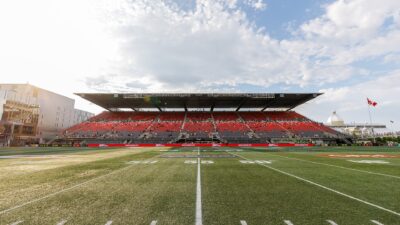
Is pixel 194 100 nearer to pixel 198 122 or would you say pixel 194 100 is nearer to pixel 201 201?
pixel 198 122

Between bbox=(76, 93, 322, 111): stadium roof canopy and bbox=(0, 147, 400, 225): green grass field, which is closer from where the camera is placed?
bbox=(0, 147, 400, 225): green grass field

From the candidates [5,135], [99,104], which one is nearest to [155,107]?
[99,104]

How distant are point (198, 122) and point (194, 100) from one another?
7203 millimetres

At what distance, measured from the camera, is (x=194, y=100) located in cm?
5775

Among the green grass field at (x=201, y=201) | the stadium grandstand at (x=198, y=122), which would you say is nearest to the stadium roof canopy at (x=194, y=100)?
the stadium grandstand at (x=198, y=122)

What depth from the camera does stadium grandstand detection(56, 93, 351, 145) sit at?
53.0m

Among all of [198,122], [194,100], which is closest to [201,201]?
[194,100]

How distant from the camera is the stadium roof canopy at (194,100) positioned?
53469 mm

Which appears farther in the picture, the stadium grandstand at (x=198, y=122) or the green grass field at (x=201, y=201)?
the stadium grandstand at (x=198, y=122)

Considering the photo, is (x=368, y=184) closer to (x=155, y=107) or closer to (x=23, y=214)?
(x=23, y=214)

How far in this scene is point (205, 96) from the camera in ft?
177

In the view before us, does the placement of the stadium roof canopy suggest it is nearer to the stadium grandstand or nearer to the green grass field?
the stadium grandstand

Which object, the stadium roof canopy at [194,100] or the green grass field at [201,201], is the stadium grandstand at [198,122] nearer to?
the stadium roof canopy at [194,100]

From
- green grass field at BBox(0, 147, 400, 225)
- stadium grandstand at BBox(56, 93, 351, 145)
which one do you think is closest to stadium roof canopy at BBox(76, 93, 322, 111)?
stadium grandstand at BBox(56, 93, 351, 145)
